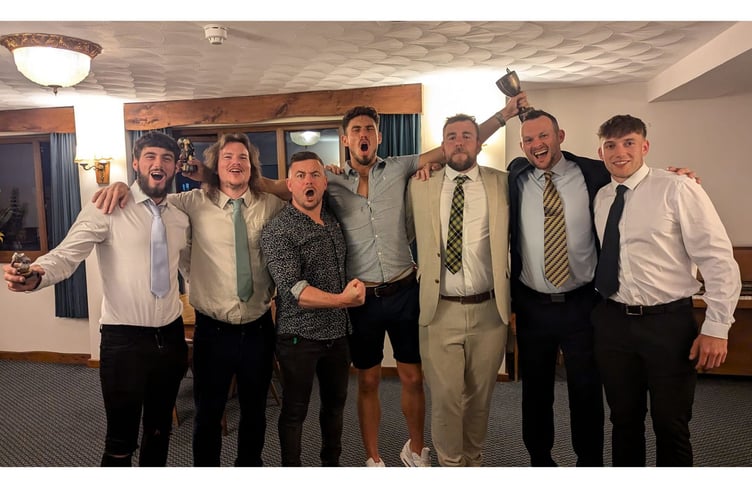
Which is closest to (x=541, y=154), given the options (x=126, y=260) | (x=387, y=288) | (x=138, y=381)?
(x=387, y=288)

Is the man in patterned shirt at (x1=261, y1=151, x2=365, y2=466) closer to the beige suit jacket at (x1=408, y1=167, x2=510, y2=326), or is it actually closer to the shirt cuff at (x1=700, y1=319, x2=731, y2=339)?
the beige suit jacket at (x1=408, y1=167, x2=510, y2=326)

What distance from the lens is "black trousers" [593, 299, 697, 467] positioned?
179 cm

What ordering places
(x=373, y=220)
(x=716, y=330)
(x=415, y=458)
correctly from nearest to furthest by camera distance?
(x=716, y=330), (x=373, y=220), (x=415, y=458)

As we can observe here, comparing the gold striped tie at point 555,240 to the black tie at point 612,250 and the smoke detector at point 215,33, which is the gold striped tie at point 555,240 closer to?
the black tie at point 612,250

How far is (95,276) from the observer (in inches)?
123

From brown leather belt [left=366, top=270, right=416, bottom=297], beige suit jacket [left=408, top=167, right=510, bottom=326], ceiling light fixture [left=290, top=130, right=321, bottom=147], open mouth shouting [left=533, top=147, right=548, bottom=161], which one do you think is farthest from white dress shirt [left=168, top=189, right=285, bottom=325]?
ceiling light fixture [left=290, top=130, right=321, bottom=147]

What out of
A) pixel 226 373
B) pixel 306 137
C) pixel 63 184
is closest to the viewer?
pixel 226 373

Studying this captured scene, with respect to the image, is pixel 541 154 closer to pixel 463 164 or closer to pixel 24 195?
pixel 463 164

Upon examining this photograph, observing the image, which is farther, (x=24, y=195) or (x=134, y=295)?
(x=24, y=195)

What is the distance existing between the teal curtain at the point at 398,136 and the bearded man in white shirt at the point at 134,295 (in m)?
1.63

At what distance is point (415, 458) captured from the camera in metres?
2.31

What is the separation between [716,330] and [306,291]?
135cm

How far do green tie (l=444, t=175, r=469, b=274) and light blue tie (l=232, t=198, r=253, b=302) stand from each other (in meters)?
0.74

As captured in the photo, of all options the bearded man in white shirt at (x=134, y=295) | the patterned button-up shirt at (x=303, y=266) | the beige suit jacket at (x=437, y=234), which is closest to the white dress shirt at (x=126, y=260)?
the bearded man in white shirt at (x=134, y=295)
